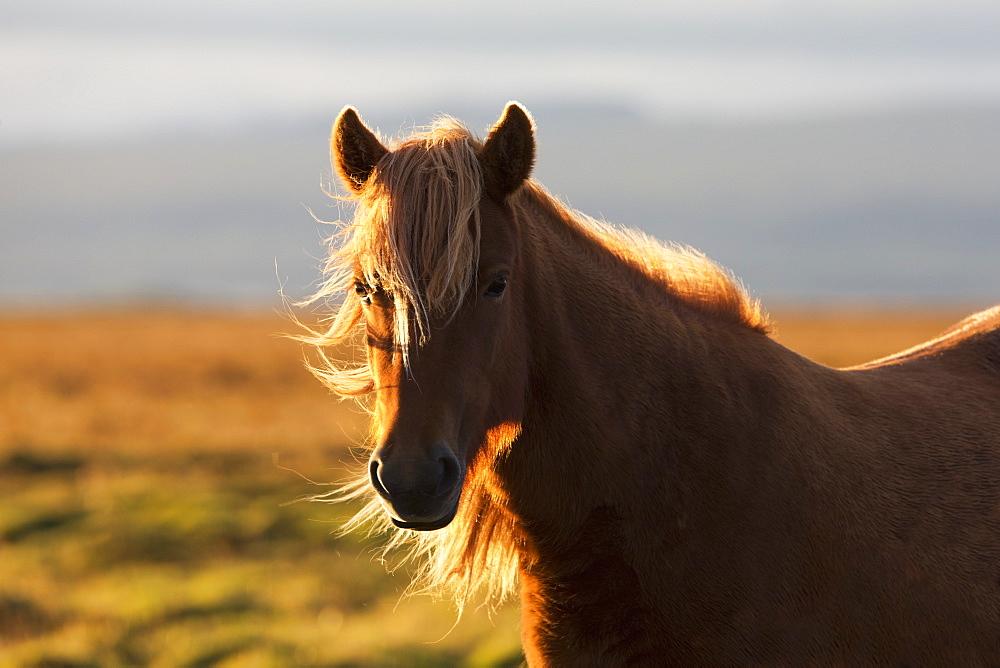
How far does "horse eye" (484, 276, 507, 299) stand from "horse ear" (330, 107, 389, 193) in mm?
733

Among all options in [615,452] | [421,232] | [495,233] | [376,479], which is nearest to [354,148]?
[421,232]

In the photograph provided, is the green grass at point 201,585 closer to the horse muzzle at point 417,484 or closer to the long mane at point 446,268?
the long mane at point 446,268

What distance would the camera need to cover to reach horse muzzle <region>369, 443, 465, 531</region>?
10.5ft

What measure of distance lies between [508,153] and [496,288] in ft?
1.82

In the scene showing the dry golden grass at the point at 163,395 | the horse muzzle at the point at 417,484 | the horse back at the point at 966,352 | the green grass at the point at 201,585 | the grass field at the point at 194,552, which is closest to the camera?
the horse muzzle at the point at 417,484

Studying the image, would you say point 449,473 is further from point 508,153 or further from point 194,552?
point 194,552

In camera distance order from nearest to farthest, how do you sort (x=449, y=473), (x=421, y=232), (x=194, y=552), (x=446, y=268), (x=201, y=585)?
1. (x=449, y=473)
2. (x=446, y=268)
3. (x=421, y=232)
4. (x=201, y=585)
5. (x=194, y=552)

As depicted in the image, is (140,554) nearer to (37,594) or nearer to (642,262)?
(37,594)

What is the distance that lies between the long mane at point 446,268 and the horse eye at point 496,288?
0.31 feet

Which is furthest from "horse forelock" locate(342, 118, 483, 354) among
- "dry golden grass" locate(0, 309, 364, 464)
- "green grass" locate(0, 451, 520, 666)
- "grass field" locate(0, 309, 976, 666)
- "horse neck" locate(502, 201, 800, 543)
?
"green grass" locate(0, 451, 520, 666)

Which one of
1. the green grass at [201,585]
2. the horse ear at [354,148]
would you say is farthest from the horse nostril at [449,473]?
the green grass at [201,585]

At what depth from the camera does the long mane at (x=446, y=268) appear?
3451 millimetres

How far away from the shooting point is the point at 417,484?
320 cm

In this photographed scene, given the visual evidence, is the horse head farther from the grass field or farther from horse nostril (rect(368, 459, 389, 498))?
the grass field
